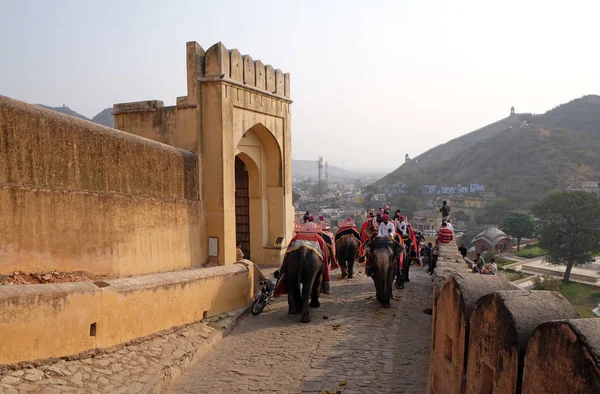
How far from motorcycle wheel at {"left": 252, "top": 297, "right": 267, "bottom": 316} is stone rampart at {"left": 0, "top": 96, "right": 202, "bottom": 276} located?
1.69 meters

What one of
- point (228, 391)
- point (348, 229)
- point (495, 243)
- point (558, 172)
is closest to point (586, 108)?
point (558, 172)

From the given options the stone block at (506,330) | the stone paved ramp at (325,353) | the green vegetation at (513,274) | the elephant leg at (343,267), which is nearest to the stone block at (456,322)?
the stone block at (506,330)

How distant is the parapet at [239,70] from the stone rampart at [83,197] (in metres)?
2.08

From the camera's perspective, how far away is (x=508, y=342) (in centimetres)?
324

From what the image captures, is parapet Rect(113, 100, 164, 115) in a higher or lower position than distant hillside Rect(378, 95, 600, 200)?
lower

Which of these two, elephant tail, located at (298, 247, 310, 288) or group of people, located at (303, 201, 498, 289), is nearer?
elephant tail, located at (298, 247, 310, 288)

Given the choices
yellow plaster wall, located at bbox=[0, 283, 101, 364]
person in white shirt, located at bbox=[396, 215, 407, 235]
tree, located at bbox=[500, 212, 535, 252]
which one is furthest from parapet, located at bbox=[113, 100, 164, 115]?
tree, located at bbox=[500, 212, 535, 252]

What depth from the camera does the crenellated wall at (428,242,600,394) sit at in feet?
8.20

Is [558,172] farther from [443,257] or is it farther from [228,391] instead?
[228,391]

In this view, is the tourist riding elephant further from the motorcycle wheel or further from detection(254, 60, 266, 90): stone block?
detection(254, 60, 266, 90): stone block

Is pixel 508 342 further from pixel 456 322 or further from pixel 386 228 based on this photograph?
pixel 386 228

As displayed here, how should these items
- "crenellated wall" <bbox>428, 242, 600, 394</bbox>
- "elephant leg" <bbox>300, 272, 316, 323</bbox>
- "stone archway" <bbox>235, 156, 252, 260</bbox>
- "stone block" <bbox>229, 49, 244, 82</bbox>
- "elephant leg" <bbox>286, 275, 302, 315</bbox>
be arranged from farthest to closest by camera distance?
"stone archway" <bbox>235, 156, 252, 260</bbox>
"stone block" <bbox>229, 49, 244, 82</bbox>
"elephant leg" <bbox>286, 275, 302, 315</bbox>
"elephant leg" <bbox>300, 272, 316, 323</bbox>
"crenellated wall" <bbox>428, 242, 600, 394</bbox>

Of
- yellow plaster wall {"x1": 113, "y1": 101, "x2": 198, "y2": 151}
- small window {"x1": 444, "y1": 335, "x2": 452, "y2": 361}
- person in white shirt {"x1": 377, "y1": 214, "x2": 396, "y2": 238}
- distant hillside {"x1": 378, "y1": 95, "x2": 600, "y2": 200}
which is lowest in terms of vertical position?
small window {"x1": 444, "y1": 335, "x2": 452, "y2": 361}

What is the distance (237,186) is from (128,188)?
21.8ft
